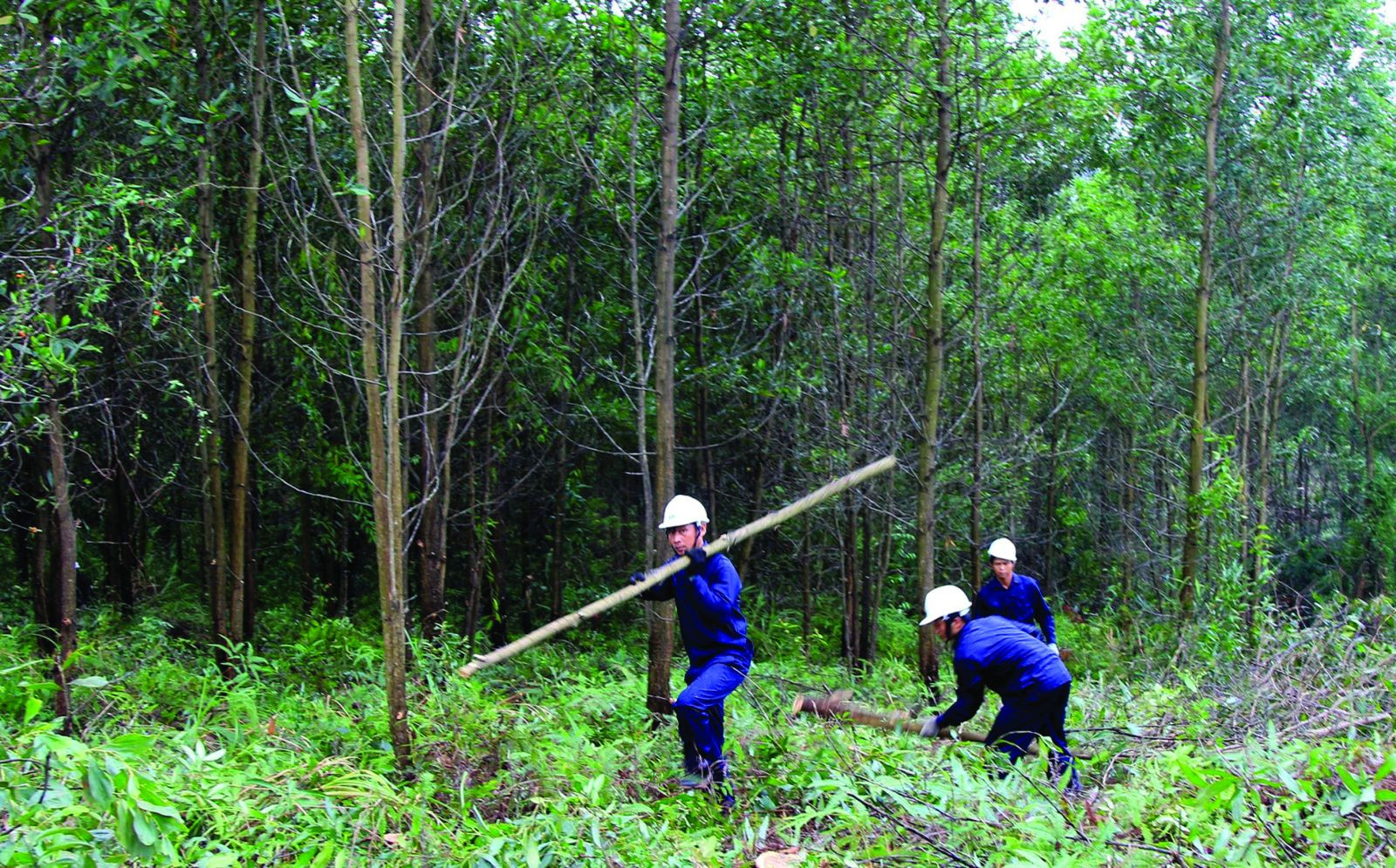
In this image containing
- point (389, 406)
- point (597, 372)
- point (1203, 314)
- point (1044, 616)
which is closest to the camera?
point (389, 406)

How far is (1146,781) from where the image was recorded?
17.9 ft

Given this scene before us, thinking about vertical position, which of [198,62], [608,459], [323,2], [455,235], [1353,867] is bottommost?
[608,459]

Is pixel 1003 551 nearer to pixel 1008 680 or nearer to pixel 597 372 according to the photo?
pixel 1008 680

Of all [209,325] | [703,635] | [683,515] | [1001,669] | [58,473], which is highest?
[209,325]

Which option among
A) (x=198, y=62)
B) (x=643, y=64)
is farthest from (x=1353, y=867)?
(x=198, y=62)

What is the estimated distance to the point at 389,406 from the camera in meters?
6.36

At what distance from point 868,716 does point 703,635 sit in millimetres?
1347

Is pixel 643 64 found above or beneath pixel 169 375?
above

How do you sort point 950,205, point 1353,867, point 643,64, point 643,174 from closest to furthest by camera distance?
point 1353,867, point 643,64, point 643,174, point 950,205

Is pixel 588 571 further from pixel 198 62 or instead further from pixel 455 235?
pixel 198 62

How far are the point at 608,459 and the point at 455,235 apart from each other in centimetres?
707

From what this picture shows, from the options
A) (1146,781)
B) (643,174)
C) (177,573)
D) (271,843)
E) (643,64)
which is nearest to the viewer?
(271,843)

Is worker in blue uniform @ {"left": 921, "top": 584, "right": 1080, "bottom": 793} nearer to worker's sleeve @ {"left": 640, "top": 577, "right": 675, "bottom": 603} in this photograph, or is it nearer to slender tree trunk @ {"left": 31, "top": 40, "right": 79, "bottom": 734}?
worker's sleeve @ {"left": 640, "top": 577, "right": 675, "bottom": 603}

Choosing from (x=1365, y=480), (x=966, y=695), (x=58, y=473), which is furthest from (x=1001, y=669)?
(x=1365, y=480)
